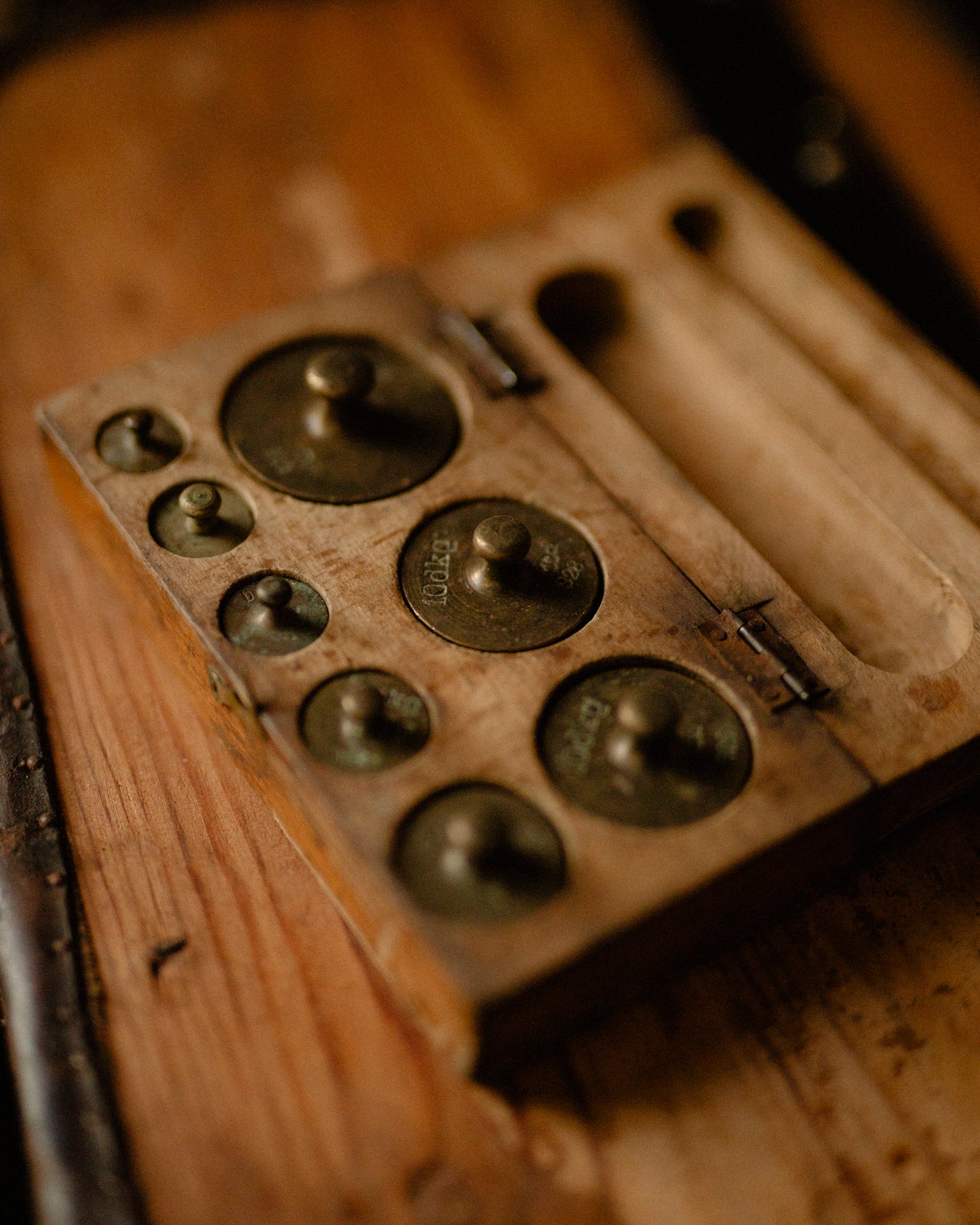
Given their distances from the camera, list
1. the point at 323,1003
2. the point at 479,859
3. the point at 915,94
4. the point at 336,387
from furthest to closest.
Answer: the point at 915,94
the point at 336,387
the point at 323,1003
the point at 479,859

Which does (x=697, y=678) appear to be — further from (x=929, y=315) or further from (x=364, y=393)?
(x=929, y=315)

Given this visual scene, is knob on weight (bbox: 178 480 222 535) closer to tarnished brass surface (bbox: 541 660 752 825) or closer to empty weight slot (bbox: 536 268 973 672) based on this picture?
tarnished brass surface (bbox: 541 660 752 825)

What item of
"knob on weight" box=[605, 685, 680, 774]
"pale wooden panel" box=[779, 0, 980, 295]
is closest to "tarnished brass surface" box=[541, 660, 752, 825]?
"knob on weight" box=[605, 685, 680, 774]

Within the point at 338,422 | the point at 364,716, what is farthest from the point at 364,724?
the point at 338,422

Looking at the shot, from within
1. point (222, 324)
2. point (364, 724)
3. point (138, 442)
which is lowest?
point (364, 724)

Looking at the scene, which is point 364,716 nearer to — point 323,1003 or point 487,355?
point 323,1003

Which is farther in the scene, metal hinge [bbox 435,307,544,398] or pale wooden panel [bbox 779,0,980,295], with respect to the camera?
pale wooden panel [bbox 779,0,980,295]
